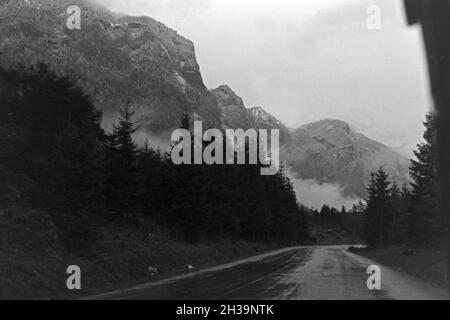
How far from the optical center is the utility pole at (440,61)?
7930mm

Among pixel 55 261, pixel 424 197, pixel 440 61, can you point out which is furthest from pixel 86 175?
pixel 424 197

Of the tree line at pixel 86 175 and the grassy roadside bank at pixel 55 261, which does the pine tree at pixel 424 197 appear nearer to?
the tree line at pixel 86 175

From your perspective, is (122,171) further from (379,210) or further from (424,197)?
(379,210)

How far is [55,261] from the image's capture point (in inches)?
779

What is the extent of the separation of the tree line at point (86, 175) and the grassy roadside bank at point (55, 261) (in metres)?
1.21

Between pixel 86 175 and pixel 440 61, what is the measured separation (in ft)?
59.0

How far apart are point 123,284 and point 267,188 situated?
7494cm

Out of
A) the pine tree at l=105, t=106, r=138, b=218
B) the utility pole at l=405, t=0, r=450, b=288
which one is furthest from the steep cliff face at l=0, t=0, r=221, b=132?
the utility pole at l=405, t=0, r=450, b=288

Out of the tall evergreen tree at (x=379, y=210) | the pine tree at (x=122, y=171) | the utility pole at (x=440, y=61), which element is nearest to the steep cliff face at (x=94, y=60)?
→ the tall evergreen tree at (x=379, y=210)

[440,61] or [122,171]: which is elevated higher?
[122,171]

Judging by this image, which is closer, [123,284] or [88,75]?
[123,284]

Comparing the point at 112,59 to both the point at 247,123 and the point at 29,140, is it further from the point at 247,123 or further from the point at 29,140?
the point at 29,140

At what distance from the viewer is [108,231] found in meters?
33.5
